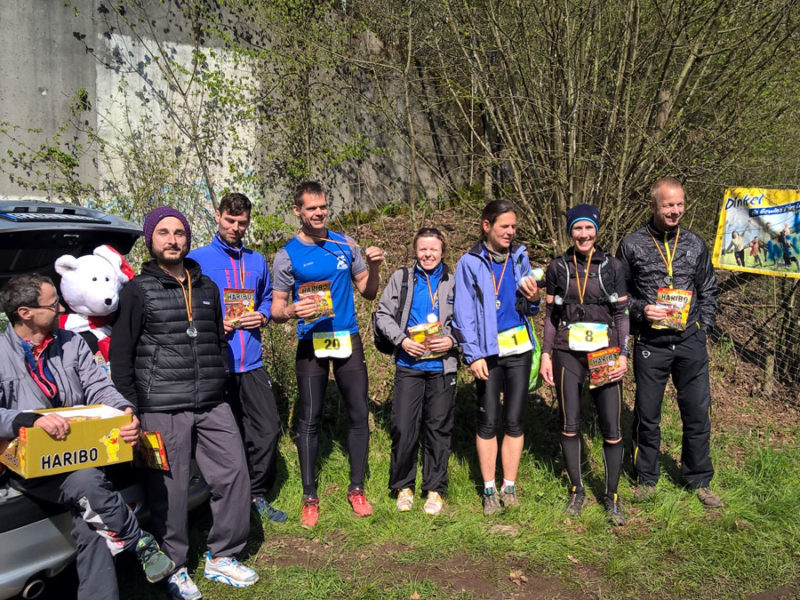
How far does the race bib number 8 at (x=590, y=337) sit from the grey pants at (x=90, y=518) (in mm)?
2894

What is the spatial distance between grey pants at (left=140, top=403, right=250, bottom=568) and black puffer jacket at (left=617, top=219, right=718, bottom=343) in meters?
2.85

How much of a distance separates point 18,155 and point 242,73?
2933mm

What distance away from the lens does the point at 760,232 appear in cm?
566

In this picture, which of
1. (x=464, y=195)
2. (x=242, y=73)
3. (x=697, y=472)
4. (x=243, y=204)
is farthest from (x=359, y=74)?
(x=697, y=472)

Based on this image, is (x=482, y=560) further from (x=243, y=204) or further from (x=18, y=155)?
(x=18, y=155)

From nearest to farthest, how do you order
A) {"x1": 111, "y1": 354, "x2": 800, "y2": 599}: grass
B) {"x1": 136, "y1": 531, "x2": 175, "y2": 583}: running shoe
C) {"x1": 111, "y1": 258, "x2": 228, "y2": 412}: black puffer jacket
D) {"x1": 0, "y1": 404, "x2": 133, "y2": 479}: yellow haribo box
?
{"x1": 0, "y1": 404, "x2": 133, "y2": 479}: yellow haribo box, {"x1": 136, "y1": 531, "x2": 175, "y2": 583}: running shoe, {"x1": 111, "y1": 258, "x2": 228, "y2": 412}: black puffer jacket, {"x1": 111, "y1": 354, "x2": 800, "y2": 599}: grass

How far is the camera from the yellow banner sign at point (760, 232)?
5488 mm

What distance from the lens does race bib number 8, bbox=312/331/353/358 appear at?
427 centimetres

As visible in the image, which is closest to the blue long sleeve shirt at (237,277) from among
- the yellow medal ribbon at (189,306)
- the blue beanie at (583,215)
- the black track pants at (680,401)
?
the yellow medal ribbon at (189,306)

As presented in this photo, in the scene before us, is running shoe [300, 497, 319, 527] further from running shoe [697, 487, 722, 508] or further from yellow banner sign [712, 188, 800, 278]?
yellow banner sign [712, 188, 800, 278]

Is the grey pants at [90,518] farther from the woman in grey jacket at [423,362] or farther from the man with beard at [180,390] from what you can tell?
the woman in grey jacket at [423,362]

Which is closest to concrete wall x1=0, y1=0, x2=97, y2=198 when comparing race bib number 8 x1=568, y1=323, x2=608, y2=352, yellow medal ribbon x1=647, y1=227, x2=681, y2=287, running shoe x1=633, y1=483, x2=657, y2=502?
race bib number 8 x1=568, y1=323, x2=608, y2=352

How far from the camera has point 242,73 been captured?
28.0ft

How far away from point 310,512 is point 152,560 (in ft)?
4.41
